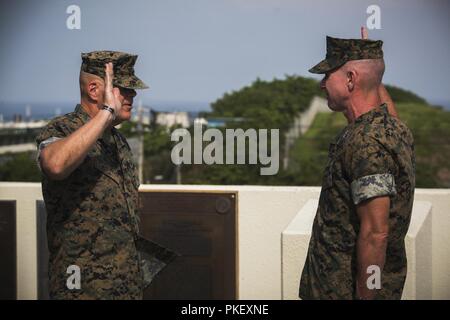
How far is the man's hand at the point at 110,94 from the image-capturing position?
3.56 metres

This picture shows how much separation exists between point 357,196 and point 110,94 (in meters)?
1.23

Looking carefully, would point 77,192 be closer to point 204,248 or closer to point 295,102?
point 204,248

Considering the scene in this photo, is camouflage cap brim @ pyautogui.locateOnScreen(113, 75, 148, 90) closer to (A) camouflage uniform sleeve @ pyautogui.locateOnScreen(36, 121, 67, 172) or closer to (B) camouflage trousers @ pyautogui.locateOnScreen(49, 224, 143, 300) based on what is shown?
(A) camouflage uniform sleeve @ pyautogui.locateOnScreen(36, 121, 67, 172)

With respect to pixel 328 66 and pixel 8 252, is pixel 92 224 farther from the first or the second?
pixel 8 252

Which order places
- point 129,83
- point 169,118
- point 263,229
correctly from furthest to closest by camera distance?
point 169,118, point 263,229, point 129,83

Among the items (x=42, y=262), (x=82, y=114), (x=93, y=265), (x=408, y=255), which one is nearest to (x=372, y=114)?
(x=82, y=114)

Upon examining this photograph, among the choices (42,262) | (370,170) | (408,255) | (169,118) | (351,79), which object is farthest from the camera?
(169,118)

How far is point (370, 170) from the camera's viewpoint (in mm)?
3457

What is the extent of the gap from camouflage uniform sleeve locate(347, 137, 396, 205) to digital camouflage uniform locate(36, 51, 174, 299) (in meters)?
1.14

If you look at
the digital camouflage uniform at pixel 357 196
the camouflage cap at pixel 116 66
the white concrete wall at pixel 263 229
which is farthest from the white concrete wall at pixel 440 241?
the camouflage cap at pixel 116 66

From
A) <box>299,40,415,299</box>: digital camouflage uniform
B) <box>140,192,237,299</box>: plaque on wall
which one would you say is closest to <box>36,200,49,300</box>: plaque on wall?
<box>140,192,237,299</box>: plaque on wall

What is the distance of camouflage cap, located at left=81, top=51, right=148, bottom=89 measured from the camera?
383 cm

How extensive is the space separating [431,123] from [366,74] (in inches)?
1770
